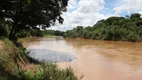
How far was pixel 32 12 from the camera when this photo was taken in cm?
1485

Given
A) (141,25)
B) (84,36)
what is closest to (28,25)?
(141,25)

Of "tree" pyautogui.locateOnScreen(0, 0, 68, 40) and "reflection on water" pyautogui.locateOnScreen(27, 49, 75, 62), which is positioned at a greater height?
"tree" pyautogui.locateOnScreen(0, 0, 68, 40)

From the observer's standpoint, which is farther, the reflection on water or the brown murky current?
the reflection on water

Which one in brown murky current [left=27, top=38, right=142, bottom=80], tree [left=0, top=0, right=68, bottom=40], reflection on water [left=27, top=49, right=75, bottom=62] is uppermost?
tree [left=0, top=0, right=68, bottom=40]

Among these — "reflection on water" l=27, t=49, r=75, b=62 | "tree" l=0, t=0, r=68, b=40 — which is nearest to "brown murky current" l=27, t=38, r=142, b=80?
"reflection on water" l=27, t=49, r=75, b=62

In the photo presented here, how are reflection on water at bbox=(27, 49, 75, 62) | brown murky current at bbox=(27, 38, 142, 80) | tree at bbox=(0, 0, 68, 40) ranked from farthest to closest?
1. reflection on water at bbox=(27, 49, 75, 62)
2. tree at bbox=(0, 0, 68, 40)
3. brown murky current at bbox=(27, 38, 142, 80)

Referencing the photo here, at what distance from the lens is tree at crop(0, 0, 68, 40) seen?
13688mm

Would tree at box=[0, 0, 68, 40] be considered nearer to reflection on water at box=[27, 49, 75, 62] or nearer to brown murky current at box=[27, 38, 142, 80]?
reflection on water at box=[27, 49, 75, 62]

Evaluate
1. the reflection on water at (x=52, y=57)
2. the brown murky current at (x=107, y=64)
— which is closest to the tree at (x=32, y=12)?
the reflection on water at (x=52, y=57)

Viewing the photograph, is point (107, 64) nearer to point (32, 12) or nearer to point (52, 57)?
point (52, 57)

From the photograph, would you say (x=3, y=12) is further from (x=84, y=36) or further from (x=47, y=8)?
(x=84, y=36)

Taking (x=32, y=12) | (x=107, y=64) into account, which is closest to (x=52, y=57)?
(x=107, y=64)

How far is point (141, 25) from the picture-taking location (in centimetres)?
5978

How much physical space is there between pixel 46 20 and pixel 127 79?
8172 mm
